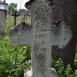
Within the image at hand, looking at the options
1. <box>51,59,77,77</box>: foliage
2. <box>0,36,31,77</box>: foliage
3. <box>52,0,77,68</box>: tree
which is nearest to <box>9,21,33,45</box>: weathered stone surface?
<box>0,36,31,77</box>: foliage

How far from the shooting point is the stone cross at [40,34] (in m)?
5.72

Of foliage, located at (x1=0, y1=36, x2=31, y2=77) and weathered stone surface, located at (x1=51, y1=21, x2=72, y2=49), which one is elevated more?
weathered stone surface, located at (x1=51, y1=21, x2=72, y2=49)

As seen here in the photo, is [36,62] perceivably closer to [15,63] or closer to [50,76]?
[50,76]

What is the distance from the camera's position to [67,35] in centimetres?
598

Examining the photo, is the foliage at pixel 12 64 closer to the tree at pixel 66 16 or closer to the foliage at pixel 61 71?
the foliage at pixel 61 71

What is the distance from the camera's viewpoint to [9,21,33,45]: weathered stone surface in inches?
229

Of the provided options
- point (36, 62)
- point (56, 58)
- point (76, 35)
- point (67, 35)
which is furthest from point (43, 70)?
point (76, 35)

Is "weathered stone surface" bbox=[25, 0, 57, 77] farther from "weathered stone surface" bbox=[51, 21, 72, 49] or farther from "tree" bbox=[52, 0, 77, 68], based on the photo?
"tree" bbox=[52, 0, 77, 68]

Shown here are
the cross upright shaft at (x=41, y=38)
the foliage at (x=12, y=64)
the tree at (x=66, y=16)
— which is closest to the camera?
the cross upright shaft at (x=41, y=38)

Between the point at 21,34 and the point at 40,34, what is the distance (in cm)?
28

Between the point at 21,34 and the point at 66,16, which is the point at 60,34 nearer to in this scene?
the point at 21,34

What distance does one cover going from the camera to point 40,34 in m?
5.80

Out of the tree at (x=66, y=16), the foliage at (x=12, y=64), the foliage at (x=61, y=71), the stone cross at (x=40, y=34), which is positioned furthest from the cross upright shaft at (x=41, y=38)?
the tree at (x=66, y=16)

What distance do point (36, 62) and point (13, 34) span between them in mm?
512
